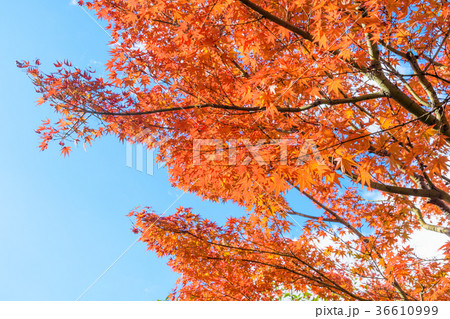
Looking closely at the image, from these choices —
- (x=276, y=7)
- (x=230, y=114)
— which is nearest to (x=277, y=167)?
(x=230, y=114)

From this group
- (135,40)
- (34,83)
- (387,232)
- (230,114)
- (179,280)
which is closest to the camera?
(230,114)

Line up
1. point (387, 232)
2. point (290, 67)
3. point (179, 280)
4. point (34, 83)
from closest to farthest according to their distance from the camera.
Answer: point (290, 67) → point (34, 83) → point (387, 232) → point (179, 280)

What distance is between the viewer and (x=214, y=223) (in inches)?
224

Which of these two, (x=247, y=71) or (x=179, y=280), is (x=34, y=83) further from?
(x=179, y=280)

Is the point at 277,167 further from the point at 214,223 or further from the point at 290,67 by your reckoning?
the point at 214,223

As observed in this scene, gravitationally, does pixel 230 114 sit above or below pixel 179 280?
above

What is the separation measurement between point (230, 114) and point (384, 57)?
3.35 m

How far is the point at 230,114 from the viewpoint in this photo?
3.81 metres

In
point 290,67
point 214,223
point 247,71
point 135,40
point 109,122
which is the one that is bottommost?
point 214,223

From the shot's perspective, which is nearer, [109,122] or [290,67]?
[290,67]

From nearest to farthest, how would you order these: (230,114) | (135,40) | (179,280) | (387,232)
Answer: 1. (230,114)
2. (135,40)
3. (387,232)
4. (179,280)

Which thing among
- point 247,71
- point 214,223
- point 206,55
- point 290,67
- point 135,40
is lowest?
point 214,223

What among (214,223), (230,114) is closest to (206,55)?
(230,114)

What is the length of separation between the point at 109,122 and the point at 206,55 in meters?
1.96
